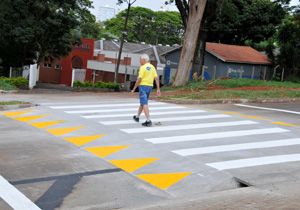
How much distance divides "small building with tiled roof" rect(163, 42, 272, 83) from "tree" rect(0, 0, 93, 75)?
10.7 metres

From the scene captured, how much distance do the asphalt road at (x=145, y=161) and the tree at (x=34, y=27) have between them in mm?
25842

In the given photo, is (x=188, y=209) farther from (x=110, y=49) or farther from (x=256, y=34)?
(x=110, y=49)

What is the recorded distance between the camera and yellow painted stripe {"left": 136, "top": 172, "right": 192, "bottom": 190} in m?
6.45

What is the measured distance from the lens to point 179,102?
631 inches

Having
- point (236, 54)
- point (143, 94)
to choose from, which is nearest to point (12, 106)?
point (143, 94)

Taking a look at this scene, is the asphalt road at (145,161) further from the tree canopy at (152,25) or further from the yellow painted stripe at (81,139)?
the tree canopy at (152,25)

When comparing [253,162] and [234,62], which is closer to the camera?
[253,162]

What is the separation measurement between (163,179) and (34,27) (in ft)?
108

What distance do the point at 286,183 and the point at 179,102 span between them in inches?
375

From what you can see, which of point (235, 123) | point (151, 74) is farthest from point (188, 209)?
point (235, 123)

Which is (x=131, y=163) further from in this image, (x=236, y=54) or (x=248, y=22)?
(x=248, y=22)

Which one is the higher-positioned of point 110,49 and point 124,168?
point 110,49

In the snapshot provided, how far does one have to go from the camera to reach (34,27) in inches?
1453

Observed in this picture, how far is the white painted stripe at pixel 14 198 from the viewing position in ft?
17.2
